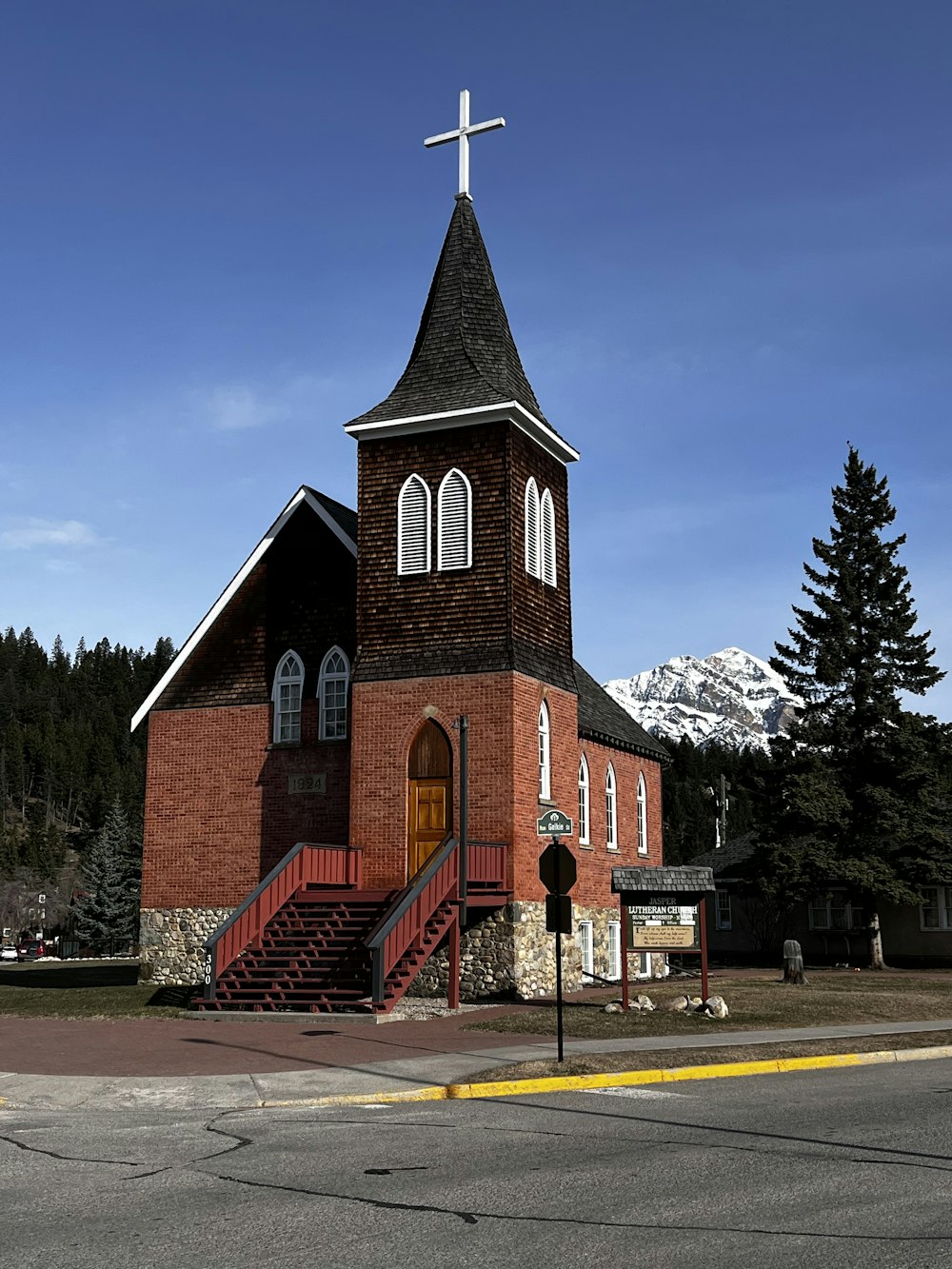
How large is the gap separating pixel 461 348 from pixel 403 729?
8.90 meters

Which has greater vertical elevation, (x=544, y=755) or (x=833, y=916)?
(x=544, y=755)

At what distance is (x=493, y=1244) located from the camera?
6910 mm

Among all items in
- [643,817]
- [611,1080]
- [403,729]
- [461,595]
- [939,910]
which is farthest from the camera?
[939,910]

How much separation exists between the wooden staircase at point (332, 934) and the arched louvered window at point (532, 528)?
6217 mm

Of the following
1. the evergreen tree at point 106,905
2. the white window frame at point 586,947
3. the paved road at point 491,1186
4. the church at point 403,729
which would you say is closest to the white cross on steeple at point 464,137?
the church at point 403,729

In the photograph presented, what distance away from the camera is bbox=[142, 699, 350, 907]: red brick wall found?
29.2 metres

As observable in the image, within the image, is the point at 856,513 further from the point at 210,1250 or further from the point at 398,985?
the point at 210,1250

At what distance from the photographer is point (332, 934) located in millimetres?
23984

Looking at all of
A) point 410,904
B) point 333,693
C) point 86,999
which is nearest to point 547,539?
point 333,693

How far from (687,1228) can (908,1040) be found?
12.2 m

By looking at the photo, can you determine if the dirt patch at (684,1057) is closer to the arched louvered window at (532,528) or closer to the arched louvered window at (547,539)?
the arched louvered window at (532,528)

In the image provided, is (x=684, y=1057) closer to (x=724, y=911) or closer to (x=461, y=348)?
(x=461, y=348)

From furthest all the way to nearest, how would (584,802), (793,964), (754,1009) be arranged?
(584,802) → (793,964) → (754,1009)

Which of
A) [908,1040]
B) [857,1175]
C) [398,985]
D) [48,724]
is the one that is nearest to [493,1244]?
[857,1175]
